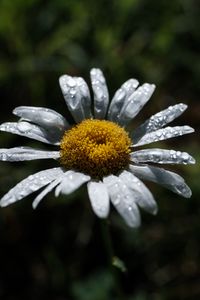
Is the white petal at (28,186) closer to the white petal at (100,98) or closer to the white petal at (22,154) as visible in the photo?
the white petal at (22,154)

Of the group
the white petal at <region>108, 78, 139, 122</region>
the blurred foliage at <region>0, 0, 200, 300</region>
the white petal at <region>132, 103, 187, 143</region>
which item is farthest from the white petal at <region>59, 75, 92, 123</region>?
the blurred foliage at <region>0, 0, 200, 300</region>

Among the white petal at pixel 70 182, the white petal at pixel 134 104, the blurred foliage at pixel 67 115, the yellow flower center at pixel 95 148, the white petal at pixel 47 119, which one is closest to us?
the white petal at pixel 70 182

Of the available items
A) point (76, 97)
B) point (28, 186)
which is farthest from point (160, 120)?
point (28, 186)

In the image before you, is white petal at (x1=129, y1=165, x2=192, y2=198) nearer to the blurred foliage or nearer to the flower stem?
the flower stem

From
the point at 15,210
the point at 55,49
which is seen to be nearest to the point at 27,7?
the point at 55,49

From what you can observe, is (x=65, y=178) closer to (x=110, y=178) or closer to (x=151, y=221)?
(x=110, y=178)

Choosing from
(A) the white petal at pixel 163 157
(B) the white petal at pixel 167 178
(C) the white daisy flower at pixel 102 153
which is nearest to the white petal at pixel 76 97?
(C) the white daisy flower at pixel 102 153

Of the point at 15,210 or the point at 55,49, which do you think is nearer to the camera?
the point at 15,210
